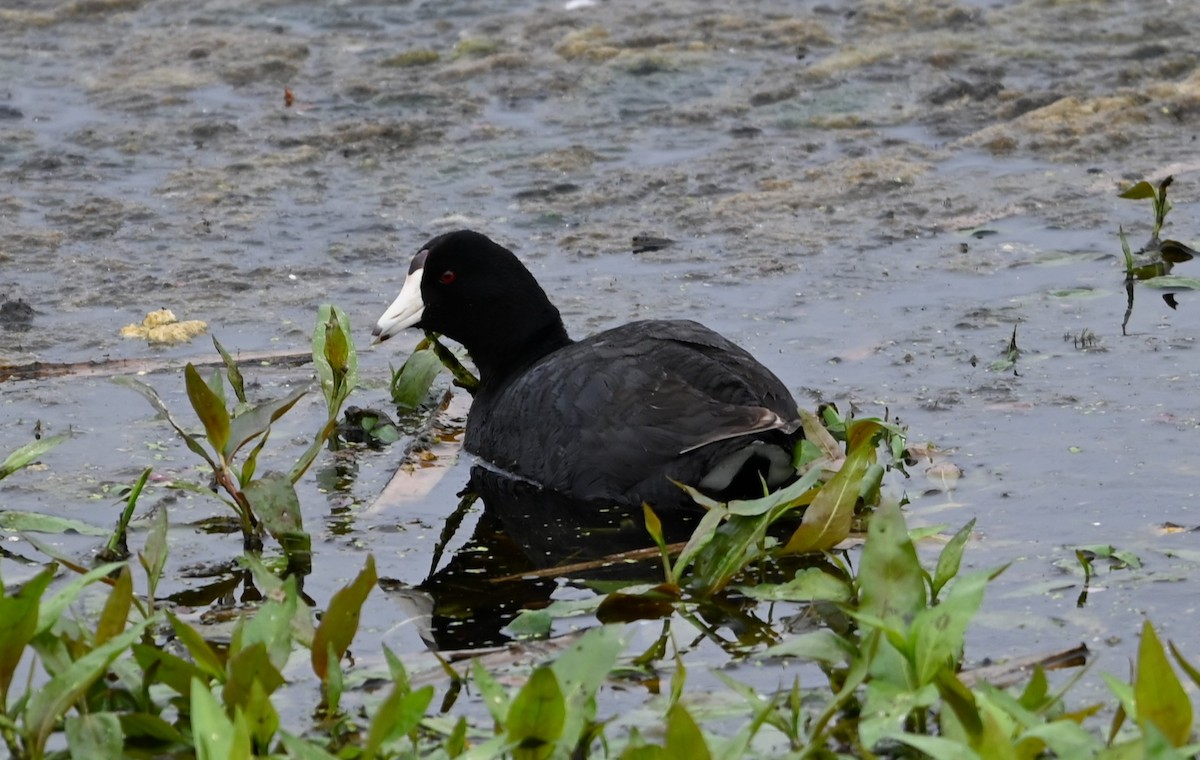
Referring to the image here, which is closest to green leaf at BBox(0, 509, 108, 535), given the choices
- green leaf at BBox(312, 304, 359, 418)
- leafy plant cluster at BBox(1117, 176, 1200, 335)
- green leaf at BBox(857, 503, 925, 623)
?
green leaf at BBox(312, 304, 359, 418)

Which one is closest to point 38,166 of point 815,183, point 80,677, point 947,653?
point 815,183

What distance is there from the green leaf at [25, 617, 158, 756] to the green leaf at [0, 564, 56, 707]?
0.27ft

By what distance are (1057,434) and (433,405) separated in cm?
205

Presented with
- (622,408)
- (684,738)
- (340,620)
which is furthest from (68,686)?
(622,408)

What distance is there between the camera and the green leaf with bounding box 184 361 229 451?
4.18 meters

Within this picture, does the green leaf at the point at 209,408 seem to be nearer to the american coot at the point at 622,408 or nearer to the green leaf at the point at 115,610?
the green leaf at the point at 115,610

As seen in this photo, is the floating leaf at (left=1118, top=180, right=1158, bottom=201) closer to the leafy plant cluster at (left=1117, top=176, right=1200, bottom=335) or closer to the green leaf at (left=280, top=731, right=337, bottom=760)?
the leafy plant cluster at (left=1117, top=176, right=1200, bottom=335)

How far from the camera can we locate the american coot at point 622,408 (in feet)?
16.1

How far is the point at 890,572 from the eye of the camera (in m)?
3.41

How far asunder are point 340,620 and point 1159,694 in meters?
1.45

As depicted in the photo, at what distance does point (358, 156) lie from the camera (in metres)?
8.27

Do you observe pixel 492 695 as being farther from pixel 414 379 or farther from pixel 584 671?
pixel 414 379

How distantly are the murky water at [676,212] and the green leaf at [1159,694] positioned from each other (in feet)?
2.75

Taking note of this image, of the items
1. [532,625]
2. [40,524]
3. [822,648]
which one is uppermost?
[822,648]
